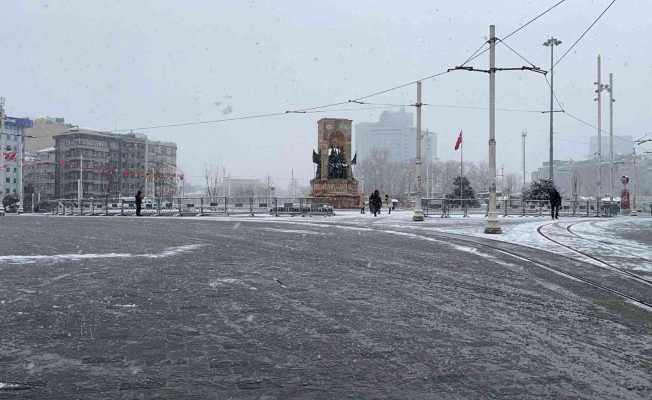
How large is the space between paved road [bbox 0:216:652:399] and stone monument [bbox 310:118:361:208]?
37.6 metres

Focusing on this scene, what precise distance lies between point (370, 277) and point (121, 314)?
4.17 metres

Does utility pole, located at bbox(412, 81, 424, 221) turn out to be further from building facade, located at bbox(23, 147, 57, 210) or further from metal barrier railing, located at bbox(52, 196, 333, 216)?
building facade, located at bbox(23, 147, 57, 210)

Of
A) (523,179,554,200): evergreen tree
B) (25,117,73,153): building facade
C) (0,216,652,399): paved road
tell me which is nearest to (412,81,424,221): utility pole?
(0,216,652,399): paved road

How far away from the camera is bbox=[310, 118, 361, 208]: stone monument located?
4766 cm

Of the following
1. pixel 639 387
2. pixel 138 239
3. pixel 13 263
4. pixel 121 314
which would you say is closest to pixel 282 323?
pixel 121 314

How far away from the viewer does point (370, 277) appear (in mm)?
8922

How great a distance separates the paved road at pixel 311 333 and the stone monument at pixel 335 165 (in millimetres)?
37569

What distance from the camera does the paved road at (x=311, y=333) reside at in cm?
388

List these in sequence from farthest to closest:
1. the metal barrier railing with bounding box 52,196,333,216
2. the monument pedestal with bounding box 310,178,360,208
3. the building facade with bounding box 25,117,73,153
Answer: the building facade with bounding box 25,117,73,153 < the monument pedestal with bounding box 310,178,360,208 < the metal barrier railing with bounding box 52,196,333,216

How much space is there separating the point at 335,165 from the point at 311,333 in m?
42.8

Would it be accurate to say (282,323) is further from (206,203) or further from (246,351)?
(206,203)

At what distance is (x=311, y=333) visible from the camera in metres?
5.25

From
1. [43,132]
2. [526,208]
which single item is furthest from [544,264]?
[43,132]

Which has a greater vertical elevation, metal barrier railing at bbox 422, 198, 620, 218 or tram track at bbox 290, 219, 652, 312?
metal barrier railing at bbox 422, 198, 620, 218
